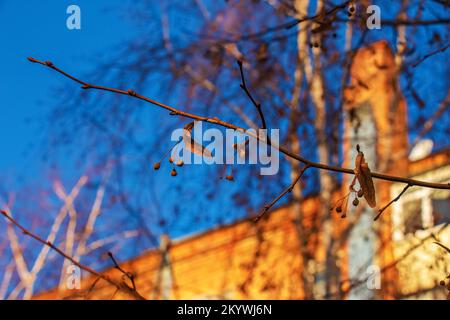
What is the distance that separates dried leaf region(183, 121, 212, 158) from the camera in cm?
Result: 319

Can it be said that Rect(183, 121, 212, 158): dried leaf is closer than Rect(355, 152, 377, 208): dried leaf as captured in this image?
No

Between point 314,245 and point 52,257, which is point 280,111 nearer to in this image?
point 314,245

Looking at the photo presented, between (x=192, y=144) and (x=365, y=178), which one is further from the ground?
(x=192, y=144)

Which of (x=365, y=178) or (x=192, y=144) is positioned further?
(x=192, y=144)

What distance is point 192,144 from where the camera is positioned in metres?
3.21

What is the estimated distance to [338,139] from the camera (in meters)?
8.66

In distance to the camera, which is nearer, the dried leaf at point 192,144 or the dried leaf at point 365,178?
the dried leaf at point 365,178

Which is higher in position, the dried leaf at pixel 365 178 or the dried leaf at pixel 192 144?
the dried leaf at pixel 192 144

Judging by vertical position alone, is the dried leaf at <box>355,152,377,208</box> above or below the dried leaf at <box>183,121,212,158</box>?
below

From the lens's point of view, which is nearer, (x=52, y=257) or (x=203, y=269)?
(x=52, y=257)

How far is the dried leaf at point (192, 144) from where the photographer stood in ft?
10.5
